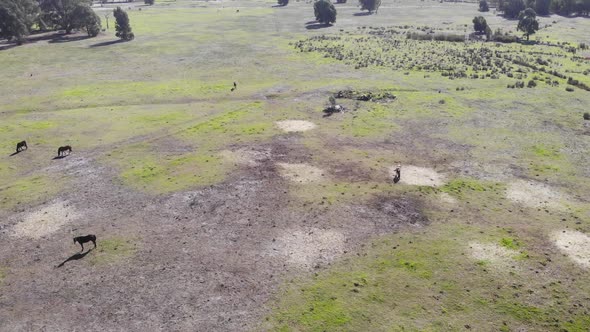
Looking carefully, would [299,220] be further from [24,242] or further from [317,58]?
[317,58]

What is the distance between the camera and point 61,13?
454 feet

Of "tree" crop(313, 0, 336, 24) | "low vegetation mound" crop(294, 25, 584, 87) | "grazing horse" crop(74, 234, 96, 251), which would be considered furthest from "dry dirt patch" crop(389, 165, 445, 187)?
"tree" crop(313, 0, 336, 24)

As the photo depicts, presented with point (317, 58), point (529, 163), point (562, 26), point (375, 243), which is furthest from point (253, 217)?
point (562, 26)

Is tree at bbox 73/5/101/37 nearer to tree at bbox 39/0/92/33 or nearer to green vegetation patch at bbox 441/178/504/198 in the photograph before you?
tree at bbox 39/0/92/33

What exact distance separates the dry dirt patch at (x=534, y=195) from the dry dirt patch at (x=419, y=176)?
6.65 meters

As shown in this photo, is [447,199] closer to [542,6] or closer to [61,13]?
[61,13]

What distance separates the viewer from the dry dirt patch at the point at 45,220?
35.7 meters

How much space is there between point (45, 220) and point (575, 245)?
43802 mm

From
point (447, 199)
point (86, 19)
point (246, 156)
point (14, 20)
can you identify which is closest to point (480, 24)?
point (447, 199)

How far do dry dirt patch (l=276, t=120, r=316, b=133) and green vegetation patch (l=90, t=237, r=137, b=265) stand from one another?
92.0 ft

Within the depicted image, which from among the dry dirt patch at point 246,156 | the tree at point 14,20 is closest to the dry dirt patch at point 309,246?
the dry dirt patch at point 246,156

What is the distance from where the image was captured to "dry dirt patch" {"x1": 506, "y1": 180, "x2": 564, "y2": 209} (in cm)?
3906

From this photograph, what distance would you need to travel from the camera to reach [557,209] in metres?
38.0

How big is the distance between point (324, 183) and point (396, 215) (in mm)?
8360
